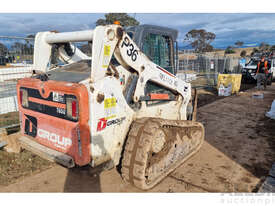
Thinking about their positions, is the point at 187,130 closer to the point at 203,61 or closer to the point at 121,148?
the point at 121,148

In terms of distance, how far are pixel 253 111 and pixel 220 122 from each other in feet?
7.32

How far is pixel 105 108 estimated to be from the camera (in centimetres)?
275

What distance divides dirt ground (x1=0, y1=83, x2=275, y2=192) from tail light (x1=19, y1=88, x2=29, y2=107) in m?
1.22

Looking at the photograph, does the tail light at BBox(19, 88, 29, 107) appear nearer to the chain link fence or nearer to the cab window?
the cab window

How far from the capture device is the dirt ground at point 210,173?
3.20m

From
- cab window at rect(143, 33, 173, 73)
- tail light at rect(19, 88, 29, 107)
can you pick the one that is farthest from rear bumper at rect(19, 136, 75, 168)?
cab window at rect(143, 33, 173, 73)

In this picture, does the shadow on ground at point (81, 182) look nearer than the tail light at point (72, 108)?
No

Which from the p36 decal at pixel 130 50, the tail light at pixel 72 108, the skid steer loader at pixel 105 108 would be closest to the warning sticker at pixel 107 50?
the skid steer loader at pixel 105 108

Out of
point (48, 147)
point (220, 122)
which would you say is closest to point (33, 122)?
point (48, 147)

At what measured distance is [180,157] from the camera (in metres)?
3.83

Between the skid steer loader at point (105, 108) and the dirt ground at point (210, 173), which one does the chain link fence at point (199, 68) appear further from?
the skid steer loader at point (105, 108)

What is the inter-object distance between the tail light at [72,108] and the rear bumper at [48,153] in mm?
569

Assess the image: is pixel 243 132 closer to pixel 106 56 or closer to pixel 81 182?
pixel 81 182

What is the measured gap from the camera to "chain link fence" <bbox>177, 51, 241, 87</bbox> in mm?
12472
